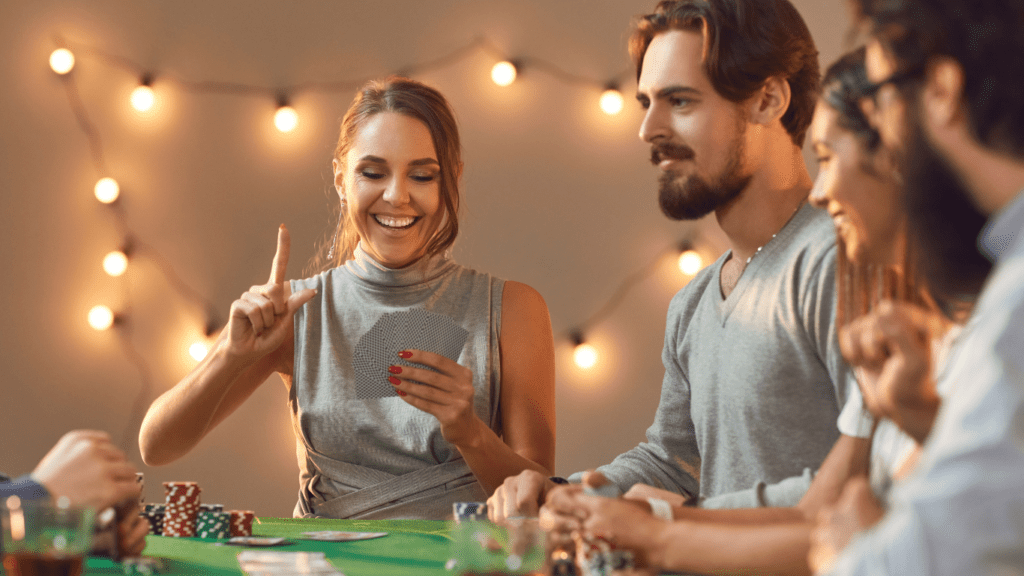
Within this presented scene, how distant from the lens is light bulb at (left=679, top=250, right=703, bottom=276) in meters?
2.73

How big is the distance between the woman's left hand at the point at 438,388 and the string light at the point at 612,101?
1.40 m

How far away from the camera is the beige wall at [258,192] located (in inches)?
101

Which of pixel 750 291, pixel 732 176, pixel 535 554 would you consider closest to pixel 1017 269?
pixel 535 554

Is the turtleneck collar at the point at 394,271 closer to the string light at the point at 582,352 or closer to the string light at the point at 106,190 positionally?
the string light at the point at 582,352

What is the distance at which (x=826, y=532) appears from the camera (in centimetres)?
63

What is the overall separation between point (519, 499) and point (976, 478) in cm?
88

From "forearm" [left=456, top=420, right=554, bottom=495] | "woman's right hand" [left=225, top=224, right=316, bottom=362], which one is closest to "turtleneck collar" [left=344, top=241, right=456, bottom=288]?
"woman's right hand" [left=225, top=224, right=316, bottom=362]

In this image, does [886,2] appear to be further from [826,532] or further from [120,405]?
[120,405]

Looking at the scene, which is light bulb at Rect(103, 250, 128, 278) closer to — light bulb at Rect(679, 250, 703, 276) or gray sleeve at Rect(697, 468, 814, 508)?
light bulb at Rect(679, 250, 703, 276)

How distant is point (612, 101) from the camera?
9.02 ft

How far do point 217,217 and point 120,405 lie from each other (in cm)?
66

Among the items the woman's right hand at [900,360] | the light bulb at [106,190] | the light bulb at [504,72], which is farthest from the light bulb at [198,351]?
the woman's right hand at [900,360]

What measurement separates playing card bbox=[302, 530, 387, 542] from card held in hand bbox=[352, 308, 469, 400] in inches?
23.4

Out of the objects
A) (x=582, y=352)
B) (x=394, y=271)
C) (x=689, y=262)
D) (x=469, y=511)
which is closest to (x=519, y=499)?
(x=469, y=511)
